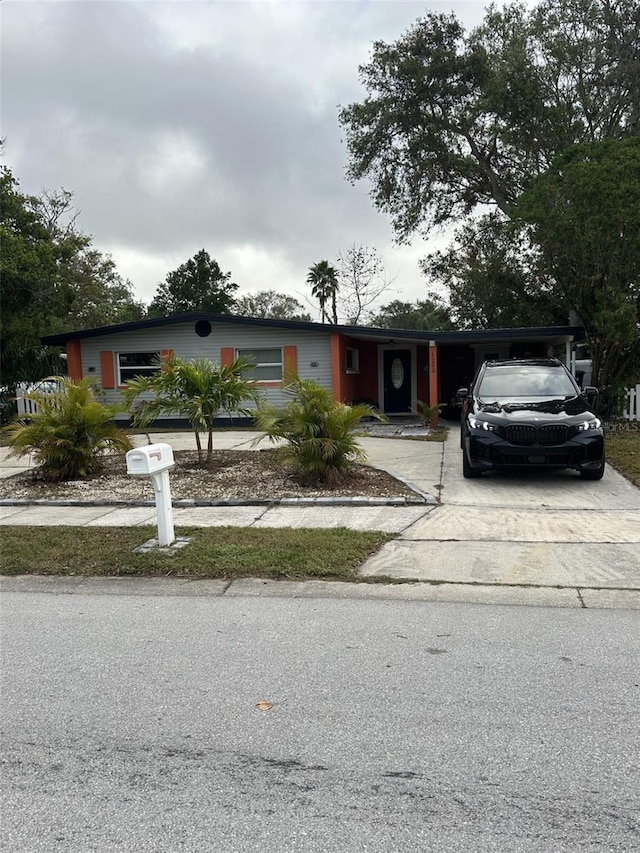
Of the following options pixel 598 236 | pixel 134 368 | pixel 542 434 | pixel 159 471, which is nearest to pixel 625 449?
pixel 542 434

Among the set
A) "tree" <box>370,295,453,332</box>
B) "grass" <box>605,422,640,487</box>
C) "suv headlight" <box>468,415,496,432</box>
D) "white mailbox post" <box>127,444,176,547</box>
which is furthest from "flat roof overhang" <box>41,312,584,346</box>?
"tree" <box>370,295,453,332</box>

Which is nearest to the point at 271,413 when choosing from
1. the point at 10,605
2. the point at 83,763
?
the point at 10,605

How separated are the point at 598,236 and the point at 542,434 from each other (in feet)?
25.5

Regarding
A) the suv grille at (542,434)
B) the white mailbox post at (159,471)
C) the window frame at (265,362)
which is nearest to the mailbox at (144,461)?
the white mailbox post at (159,471)

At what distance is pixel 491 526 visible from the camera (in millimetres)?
6762

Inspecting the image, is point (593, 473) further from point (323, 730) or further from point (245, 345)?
point (245, 345)

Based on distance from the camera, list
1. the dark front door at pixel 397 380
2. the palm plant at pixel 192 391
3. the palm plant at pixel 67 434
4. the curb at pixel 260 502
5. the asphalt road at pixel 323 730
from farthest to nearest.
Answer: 1. the dark front door at pixel 397 380
2. the palm plant at pixel 192 391
3. the palm plant at pixel 67 434
4. the curb at pixel 260 502
5. the asphalt road at pixel 323 730

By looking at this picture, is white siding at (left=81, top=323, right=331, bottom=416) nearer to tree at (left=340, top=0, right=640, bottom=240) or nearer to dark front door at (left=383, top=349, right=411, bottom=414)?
dark front door at (left=383, top=349, right=411, bottom=414)

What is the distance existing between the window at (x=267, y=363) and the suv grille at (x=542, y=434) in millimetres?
10273

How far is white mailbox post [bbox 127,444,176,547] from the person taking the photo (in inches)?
229

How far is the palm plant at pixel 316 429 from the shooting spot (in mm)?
8844

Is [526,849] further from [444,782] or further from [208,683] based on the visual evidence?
[208,683]

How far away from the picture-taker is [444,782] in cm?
264

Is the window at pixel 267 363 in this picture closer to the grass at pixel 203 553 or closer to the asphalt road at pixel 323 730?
the grass at pixel 203 553
